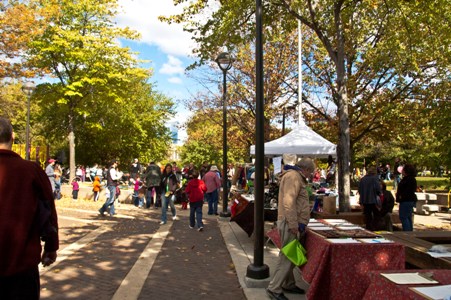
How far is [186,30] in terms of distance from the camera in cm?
1084

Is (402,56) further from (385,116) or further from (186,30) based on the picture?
(186,30)

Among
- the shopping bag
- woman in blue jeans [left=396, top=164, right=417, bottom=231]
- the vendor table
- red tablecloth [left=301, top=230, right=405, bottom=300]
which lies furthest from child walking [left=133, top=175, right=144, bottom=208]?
red tablecloth [left=301, top=230, right=405, bottom=300]

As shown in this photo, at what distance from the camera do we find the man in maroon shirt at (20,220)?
2654 millimetres

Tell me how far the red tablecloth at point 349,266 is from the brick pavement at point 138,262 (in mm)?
1402

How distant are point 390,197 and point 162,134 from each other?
35004mm

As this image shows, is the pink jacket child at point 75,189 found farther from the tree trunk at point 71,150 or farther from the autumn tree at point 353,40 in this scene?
the autumn tree at point 353,40

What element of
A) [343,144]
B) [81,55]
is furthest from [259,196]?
[81,55]

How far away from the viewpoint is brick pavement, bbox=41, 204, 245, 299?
17.5ft

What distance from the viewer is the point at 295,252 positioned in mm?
4582

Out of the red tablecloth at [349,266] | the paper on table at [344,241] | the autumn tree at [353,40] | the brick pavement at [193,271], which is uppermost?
the autumn tree at [353,40]

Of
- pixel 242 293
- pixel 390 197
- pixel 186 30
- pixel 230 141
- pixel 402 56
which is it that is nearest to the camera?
pixel 242 293

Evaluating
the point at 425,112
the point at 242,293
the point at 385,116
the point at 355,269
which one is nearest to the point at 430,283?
the point at 355,269

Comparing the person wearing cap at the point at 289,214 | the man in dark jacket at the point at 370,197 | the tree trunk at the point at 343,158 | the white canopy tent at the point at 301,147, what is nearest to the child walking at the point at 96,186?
the white canopy tent at the point at 301,147

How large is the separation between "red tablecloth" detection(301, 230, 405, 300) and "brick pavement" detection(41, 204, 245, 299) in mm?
1402
